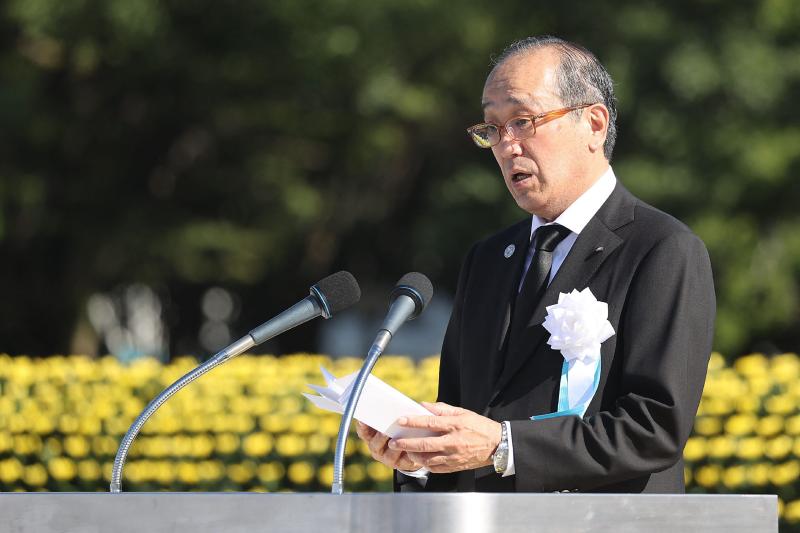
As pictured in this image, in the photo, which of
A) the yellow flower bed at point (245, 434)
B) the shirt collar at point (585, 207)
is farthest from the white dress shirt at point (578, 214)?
the yellow flower bed at point (245, 434)

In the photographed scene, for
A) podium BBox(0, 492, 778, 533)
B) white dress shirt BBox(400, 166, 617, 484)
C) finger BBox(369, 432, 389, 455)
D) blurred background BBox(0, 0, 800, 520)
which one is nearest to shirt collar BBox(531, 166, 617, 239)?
white dress shirt BBox(400, 166, 617, 484)

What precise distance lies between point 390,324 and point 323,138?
11905 millimetres

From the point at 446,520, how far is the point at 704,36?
371 inches

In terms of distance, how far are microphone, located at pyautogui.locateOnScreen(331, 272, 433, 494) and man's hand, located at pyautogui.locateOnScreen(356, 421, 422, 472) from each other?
265 millimetres

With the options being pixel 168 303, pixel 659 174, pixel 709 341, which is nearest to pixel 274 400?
pixel 709 341

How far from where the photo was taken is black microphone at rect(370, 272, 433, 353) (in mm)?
2652

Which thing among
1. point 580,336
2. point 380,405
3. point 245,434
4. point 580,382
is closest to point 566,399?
point 580,382

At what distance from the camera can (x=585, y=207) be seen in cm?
303

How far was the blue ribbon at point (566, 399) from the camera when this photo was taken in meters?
2.72

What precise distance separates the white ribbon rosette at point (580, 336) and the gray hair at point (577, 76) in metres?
0.48

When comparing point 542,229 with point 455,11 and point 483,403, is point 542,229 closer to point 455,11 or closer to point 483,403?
point 483,403

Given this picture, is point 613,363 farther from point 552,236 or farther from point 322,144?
point 322,144

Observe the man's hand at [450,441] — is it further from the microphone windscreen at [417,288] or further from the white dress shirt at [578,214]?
the white dress shirt at [578,214]

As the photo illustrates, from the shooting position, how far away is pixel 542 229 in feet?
10.1
